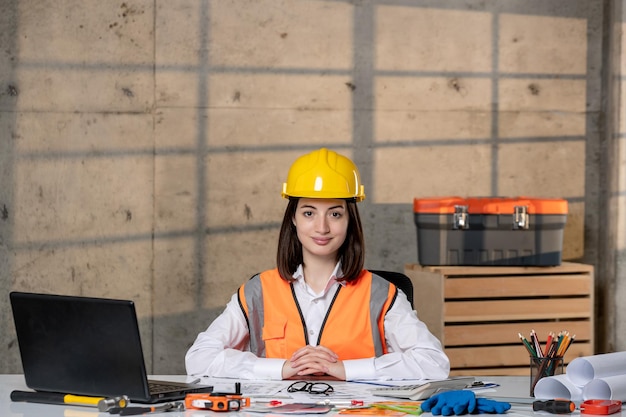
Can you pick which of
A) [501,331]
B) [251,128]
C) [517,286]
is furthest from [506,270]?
[251,128]

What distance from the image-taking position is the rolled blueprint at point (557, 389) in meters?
2.28

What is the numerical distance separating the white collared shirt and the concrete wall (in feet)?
8.04

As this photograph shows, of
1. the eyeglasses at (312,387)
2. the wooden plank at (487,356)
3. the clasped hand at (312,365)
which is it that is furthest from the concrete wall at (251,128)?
the eyeglasses at (312,387)

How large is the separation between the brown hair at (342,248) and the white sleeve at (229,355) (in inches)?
7.9

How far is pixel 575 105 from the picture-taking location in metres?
5.75

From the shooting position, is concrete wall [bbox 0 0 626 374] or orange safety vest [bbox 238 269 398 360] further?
concrete wall [bbox 0 0 626 374]

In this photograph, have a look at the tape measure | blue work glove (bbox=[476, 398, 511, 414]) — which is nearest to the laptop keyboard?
the tape measure

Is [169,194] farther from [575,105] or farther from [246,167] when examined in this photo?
[575,105]

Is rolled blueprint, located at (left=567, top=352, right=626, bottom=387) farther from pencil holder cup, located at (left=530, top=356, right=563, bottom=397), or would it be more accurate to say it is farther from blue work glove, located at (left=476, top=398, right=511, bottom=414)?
blue work glove, located at (left=476, top=398, right=511, bottom=414)

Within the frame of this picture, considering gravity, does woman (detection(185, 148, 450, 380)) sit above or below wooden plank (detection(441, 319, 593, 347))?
above

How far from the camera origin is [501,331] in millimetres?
4945

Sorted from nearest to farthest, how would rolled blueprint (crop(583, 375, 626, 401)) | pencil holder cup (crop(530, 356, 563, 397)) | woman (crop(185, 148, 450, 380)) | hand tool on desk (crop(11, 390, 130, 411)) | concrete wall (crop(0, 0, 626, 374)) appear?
hand tool on desk (crop(11, 390, 130, 411))
rolled blueprint (crop(583, 375, 626, 401))
pencil holder cup (crop(530, 356, 563, 397))
woman (crop(185, 148, 450, 380))
concrete wall (crop(0, 0, 626, 374))

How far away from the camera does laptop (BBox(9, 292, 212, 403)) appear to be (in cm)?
214

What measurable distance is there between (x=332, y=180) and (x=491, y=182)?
9.52 feet
